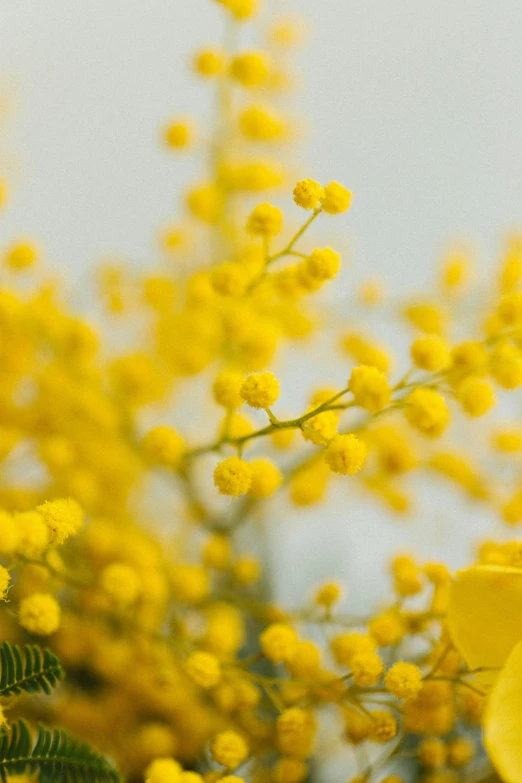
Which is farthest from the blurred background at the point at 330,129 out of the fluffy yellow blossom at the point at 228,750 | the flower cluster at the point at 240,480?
the fluffy yellow blossom at the point at 228,750

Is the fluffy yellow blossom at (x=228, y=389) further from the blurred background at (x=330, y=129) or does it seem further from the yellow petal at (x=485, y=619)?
the blurred background at (x=330, y=129)

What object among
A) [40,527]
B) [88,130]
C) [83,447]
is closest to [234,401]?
[40,527]

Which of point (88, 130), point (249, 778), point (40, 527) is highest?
point (88, 130)

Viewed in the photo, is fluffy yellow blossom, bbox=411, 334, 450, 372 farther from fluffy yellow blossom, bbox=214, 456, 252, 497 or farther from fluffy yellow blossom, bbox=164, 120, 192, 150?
fluffy yellow blossom, bbox=164, 120, 192, 150

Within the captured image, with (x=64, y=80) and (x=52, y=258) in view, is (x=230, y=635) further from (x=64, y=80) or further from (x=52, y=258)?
(x=64, y=80)

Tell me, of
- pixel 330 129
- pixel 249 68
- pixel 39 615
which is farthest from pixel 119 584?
pixel 330 129

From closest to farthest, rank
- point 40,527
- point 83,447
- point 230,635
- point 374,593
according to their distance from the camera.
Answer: point 40,527
point 230,635
point 83,447
point 374,593
